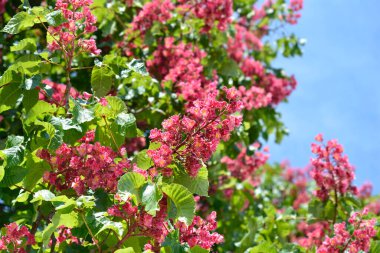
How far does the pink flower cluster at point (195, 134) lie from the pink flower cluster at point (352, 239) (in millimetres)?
1379

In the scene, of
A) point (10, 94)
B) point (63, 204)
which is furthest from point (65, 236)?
point (10, 94)

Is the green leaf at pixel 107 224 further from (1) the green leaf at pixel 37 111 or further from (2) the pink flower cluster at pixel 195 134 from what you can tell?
(1) the green leaf at pixel 37 111

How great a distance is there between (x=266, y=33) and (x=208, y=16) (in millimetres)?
1986

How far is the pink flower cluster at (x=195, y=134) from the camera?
311cm

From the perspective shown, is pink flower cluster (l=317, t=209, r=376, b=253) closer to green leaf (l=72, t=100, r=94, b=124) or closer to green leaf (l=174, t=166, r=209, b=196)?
green leaf (l=174, t=166, r=209, b=196)

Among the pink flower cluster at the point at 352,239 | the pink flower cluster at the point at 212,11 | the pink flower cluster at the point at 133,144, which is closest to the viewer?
the pink flower cluster at the point at 352,239

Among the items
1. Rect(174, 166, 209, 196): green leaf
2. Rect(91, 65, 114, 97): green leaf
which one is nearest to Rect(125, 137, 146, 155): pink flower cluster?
Rect(91, 65, 114, 97): green leaf

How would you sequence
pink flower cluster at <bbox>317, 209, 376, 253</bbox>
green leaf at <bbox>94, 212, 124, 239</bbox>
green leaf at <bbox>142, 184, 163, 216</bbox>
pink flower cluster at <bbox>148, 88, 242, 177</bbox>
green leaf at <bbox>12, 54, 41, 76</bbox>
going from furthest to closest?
pink flower cluster at <bbox>317, 209, 376, 253</bbox>
green leaf at <bbox>12, 54, 41, 76</bbox>
pink flower cluster at <bbox>148, 88, 242, 177</bbox>
green leaf at <bbox>94, 212, 124, 239</bbox>
green leaf at <bbox>142, 184, 163, 216</bbox>

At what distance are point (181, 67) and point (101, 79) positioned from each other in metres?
1.65

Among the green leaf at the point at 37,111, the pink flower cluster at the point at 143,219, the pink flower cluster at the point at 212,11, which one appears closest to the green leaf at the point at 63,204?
the pink flower cluster at the point at 143,219

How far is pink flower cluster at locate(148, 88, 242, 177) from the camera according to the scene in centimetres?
311

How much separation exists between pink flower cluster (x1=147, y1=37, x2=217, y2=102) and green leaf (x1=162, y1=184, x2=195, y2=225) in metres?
2.01

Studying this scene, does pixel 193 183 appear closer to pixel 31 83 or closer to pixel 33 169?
pixel 33 169

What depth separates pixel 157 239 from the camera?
300 cm
